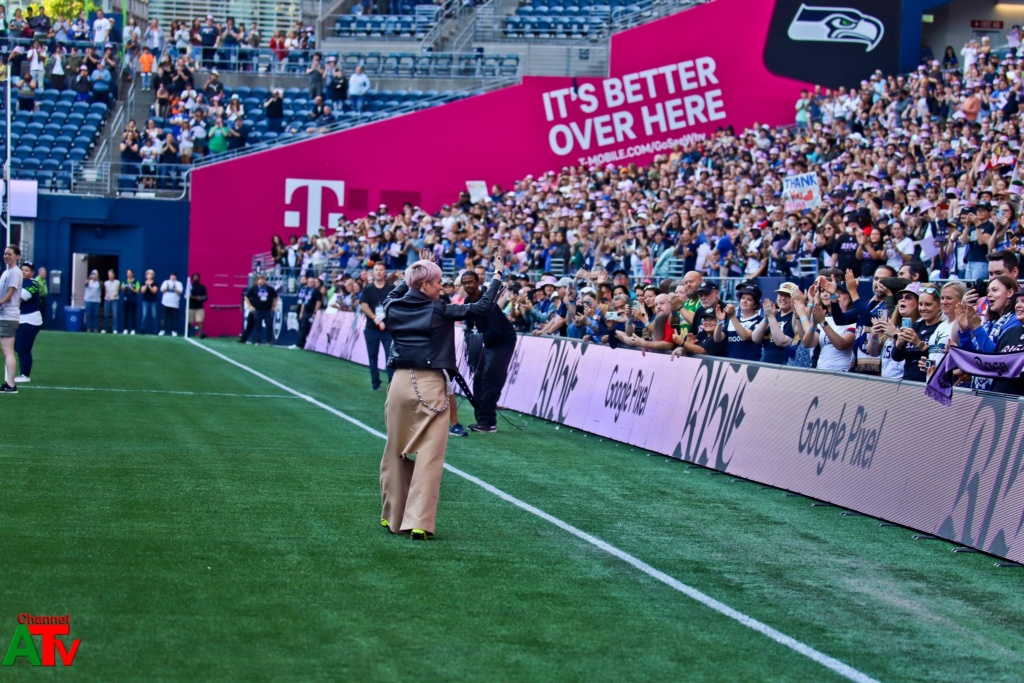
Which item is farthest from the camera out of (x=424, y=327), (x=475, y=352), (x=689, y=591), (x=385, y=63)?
(x=385, y=63)

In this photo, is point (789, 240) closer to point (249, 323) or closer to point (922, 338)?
point (922, 338)

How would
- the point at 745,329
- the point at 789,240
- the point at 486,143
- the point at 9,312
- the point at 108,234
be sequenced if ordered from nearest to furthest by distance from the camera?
the point at 745,329 → the point at 9,312 → the point at 789,240 → the point at 108,234 → the point at 486,143

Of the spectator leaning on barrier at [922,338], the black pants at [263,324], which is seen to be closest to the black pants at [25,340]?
the spectator leaning on barrier at [922,338]

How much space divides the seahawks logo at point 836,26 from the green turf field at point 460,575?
2932 centimetres

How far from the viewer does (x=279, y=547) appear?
28.7 ft

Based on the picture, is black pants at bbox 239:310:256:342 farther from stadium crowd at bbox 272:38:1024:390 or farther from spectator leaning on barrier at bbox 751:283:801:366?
spectator leaning on barrier at bbox 751:283:801:366

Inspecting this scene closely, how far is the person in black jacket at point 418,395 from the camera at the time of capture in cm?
943

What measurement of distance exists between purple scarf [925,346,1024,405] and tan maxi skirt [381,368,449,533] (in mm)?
3793

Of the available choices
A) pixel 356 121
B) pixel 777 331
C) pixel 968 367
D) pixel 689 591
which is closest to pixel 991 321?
pixel 968 367

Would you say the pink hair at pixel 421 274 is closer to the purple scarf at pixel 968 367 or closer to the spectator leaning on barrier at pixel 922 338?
the purple scarf at pixel 968 367

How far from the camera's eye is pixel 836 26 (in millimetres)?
40906

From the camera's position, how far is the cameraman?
46.5 m

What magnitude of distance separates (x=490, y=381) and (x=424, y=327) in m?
7.18

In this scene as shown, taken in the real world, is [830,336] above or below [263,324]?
above
